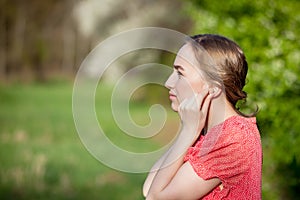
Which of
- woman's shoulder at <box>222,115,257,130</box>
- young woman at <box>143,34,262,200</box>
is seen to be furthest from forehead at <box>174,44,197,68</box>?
woman's shoulder at <box>222,115,257,130</box>

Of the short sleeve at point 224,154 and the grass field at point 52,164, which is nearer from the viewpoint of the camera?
the short sleeve at point 224,154

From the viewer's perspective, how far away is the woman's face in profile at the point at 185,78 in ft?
7.02

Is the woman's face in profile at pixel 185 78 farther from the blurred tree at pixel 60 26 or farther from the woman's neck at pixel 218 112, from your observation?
the blurred tree at pixel 60 26

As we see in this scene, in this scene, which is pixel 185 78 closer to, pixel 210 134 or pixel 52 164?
pixel 210 134

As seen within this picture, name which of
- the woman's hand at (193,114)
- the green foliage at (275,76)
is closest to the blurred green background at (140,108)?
the green foliage at (275,76)

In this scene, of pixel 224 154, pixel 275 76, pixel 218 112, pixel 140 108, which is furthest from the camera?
pixel 140 108

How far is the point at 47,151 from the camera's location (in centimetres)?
1170

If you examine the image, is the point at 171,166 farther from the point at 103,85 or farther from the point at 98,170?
the point at 103,85

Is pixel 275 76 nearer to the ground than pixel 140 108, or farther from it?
farther from it

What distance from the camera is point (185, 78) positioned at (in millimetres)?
2152

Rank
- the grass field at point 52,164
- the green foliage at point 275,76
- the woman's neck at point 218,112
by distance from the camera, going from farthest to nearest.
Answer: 1. the grass field at point 52,164
2. the green foliage at point 275,76
3. the woman's neck at point 218,112

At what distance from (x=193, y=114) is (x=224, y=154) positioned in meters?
0.18

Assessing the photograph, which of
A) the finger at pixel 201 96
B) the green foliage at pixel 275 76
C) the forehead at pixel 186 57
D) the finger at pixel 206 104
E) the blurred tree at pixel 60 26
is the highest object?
the forehead at pixel 186 57

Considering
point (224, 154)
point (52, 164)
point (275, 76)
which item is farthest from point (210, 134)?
point (52, 164)
